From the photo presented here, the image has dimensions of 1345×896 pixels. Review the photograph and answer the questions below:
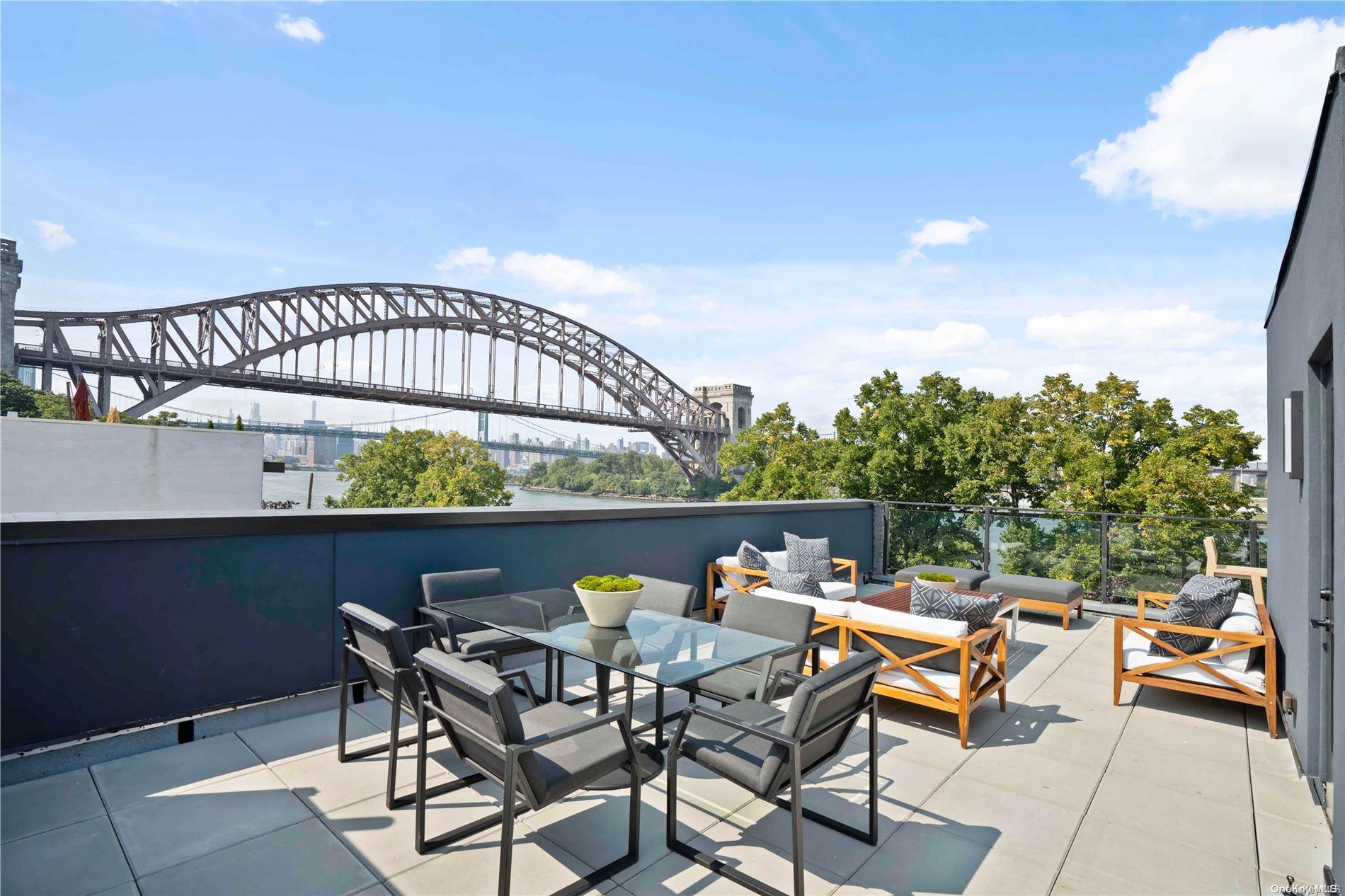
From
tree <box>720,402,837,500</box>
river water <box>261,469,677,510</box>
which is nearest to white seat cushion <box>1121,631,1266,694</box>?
river water <box>261,469,677,510</box>

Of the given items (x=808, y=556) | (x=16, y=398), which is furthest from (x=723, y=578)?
(x=16, y=398)

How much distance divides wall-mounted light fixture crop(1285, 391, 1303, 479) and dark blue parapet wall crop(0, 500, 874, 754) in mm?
4292

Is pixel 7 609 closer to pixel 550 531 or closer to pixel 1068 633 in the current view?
pixel 550 531

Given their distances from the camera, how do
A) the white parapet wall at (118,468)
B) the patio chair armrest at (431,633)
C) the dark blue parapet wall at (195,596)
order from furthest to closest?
the white parapet wall at (118,468)
the patio chair armrest at (431,633)
the dark blue parapet wall at (195,596)

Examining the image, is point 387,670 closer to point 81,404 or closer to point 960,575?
point 960,575

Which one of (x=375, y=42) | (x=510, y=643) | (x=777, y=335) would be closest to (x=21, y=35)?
(x=375, y=42)

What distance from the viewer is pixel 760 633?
3.54m

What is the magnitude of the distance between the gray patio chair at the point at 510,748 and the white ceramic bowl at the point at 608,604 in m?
0.62

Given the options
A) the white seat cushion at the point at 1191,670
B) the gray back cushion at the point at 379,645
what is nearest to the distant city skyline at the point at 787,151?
the white seat cushion at the point at 1191,670

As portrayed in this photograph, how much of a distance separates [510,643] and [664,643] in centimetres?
109

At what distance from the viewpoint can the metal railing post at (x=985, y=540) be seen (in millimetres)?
8172

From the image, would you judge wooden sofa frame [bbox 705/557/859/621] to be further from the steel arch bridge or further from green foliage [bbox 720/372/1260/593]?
the steel arch bridge

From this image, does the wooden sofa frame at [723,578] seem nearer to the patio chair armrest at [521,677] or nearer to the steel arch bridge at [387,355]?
the patio chair armrest at [521,677]

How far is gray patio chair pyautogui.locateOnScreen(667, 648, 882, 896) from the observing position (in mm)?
2188
